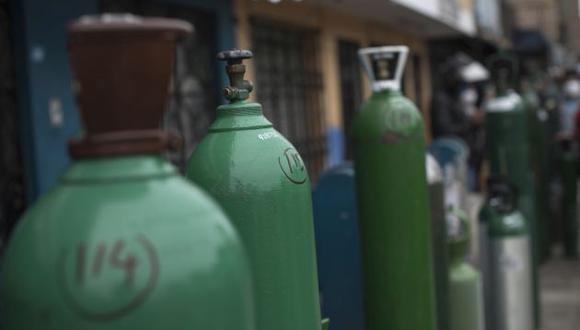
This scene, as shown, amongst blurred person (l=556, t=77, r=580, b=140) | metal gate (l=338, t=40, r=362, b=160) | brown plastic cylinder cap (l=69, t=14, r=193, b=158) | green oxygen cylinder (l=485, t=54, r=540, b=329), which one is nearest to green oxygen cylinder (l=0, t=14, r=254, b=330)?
brown plastic cylinder cap (l=69, t=14, r=193, b=158)

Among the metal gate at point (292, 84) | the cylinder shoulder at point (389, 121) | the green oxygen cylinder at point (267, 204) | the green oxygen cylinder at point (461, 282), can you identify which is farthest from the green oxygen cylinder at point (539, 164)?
the green oxygen cylinder at point (267, 204)

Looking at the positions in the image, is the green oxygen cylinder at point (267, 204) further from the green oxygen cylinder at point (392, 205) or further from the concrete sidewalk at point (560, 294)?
the concrete sidewalk at point (560, 294)

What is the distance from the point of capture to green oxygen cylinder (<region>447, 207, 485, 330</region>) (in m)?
4.14

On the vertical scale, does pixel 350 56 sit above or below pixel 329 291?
above

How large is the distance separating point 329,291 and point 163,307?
2.50 metres

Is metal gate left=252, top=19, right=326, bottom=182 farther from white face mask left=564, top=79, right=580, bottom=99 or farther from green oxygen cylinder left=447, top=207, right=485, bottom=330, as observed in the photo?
green oxygen cylinder left=447, top=207, right=485, bottom=330

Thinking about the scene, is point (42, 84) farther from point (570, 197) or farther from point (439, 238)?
point (570, 197)

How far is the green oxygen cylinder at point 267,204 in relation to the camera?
2090mm

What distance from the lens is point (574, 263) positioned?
26.1 ft

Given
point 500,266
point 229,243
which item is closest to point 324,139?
point 500,266

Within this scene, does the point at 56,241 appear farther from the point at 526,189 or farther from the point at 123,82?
the point at 526,189

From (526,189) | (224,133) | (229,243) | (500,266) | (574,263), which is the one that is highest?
(224,133)

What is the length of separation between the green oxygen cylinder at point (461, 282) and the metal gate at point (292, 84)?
384cm

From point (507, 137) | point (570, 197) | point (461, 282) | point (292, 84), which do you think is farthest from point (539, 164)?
point (461, 282)
